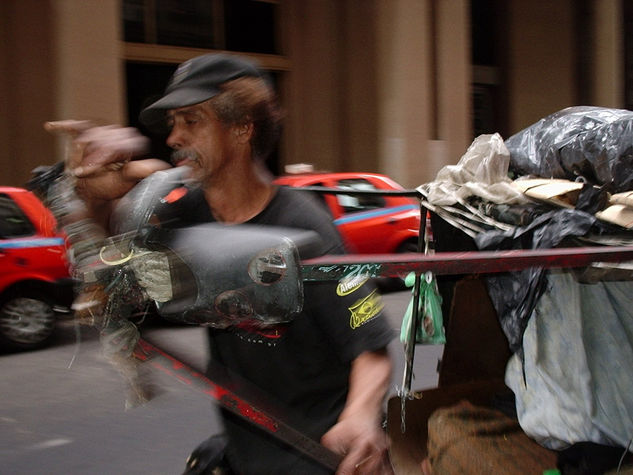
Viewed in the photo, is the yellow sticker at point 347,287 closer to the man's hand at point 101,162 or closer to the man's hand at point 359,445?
the man's hand at point 359,445

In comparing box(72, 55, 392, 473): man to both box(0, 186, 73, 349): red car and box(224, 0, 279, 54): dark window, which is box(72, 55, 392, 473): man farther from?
box(224, 0, 279, 54): dark window

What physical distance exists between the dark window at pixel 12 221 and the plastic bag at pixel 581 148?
5858mm

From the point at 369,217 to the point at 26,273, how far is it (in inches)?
161

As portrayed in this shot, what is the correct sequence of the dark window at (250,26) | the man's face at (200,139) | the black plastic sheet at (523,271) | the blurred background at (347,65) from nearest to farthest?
the man's face at (200,139), the black plastic sheet at (523,271), the blurred background at (347,65), the dark window at (250,26)

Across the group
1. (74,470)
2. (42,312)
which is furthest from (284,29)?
(74,470)

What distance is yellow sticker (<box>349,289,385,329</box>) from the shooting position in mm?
1567

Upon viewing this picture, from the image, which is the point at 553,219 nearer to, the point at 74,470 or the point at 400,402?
the point at 400,402

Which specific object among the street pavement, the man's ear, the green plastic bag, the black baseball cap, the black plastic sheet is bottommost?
the street pavement

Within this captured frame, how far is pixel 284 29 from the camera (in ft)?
48.1

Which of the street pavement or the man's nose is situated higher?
the man's nose

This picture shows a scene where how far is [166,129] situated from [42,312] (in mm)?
6161

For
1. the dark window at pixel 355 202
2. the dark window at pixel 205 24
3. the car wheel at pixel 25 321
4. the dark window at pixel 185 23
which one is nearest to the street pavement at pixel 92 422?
the car wheel at pixel 25 321

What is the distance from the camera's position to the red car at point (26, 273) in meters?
7.26

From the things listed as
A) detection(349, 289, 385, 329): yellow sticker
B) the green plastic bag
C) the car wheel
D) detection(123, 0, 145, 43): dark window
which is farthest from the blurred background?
detection(349, 289, 385, 329): yellow sticker
